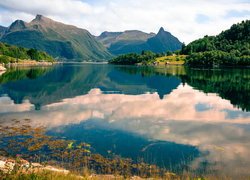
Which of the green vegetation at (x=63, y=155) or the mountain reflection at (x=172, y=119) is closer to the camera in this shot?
the green vegetation at (x=63, y=155)

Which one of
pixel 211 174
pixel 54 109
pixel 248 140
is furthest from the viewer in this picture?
pixel 54 109

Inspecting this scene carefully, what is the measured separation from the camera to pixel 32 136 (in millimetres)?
38594

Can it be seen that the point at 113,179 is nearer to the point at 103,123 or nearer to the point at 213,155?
the point at 213,155

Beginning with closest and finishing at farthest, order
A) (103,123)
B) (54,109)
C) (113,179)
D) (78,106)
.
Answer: (113,179) < (103,123) < (54,109) < (78,106)

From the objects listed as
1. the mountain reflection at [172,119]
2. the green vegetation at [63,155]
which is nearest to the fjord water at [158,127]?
the mountain reflection at [172,119]

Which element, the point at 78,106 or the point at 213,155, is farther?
the point at 78,106

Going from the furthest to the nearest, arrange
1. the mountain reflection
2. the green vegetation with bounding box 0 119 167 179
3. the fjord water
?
1. the mountain reflection
2. the fjord water
3. the green vegetation with bounding box 0 119 167 179

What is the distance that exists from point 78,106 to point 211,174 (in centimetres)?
4102

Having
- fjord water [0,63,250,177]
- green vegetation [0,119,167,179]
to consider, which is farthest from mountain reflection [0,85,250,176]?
green vegetation [0,119,167,179]

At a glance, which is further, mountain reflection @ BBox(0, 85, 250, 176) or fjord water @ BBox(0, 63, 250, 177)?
mountain reflection @ BBox(0, 85, 250, 176)

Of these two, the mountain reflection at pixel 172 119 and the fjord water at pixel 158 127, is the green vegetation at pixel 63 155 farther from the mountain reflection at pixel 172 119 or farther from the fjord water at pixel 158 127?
the mountain reflection at pixel 172 119

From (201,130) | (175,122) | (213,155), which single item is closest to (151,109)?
(175,122)

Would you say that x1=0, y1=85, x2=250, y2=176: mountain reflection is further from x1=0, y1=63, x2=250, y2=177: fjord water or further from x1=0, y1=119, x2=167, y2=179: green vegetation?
x1=0, y1=119, x2=167, y2=179: green vegetation

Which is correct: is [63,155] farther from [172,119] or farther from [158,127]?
[172,119]
